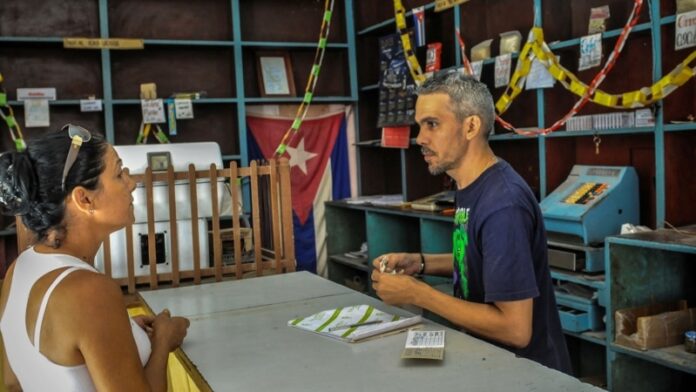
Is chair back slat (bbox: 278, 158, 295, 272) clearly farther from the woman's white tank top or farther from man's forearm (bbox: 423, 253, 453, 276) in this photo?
the woman's white tank top

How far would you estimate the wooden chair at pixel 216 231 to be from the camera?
302 cm

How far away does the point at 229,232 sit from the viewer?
11.8 ft

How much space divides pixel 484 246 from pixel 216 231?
1.69 meters

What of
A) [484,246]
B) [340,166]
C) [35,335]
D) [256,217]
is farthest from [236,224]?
[340,166]

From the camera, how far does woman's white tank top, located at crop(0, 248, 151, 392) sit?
1236mm

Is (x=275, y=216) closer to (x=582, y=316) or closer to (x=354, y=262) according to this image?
(x=582, y=316)

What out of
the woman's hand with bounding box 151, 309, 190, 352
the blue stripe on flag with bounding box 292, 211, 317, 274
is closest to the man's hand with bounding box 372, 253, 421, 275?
the woman's hand with bounding box 151, 309, 190, 352

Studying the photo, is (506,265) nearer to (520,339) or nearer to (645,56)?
(520,339)

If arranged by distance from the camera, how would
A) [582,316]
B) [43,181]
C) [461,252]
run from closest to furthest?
[43,181], [461,252], [582,316]

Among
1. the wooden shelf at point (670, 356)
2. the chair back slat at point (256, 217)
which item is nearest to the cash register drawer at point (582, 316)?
the wooden shelf at point (670, 356)

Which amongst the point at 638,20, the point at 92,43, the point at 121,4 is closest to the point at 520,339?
the point at 638,20

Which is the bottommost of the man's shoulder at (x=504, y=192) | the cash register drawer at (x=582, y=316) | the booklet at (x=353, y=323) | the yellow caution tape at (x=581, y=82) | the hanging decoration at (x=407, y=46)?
the cash register drawer at (x=582, y=316)

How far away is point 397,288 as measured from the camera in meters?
1.78

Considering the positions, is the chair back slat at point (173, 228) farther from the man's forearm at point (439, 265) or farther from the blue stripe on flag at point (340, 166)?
the blue stripe on flag at point (340, 166)
